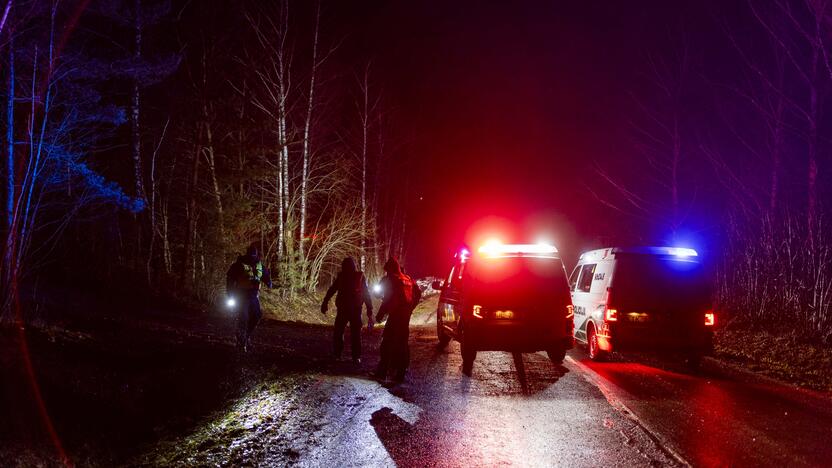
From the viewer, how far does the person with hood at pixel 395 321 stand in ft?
28.6

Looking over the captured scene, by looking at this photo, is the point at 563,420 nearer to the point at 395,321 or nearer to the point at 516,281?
the point at 395,321

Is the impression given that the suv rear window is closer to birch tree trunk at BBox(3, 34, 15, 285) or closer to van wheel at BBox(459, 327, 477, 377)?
van wheel at BBox(459, 327, 477, 377)

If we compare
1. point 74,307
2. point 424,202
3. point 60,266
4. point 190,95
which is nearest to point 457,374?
point 74,307

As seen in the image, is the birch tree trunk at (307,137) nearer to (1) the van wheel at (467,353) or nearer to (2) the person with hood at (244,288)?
(2) the person with hood at (244,288)

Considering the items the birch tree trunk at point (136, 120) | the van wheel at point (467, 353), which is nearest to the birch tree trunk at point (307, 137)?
the birch tree trunk at point (136, 120)

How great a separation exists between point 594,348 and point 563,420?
513 centimetres

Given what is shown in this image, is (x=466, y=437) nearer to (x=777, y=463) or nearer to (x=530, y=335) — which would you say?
(x=777, y=463)

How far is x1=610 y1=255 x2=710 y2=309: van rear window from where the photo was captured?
10297 millimetres

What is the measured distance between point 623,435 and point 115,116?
13.8 meters

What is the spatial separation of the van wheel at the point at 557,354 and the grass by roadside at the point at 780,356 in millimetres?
3603

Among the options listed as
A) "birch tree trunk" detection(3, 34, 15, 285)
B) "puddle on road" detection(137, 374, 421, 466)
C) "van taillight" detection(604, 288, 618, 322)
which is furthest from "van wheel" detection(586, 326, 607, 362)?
"birch tree trunk" detection(3, 34, 15, 285)

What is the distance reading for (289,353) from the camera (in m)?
10.6

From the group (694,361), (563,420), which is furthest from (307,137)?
(563,420)

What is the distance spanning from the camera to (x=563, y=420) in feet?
21.2
